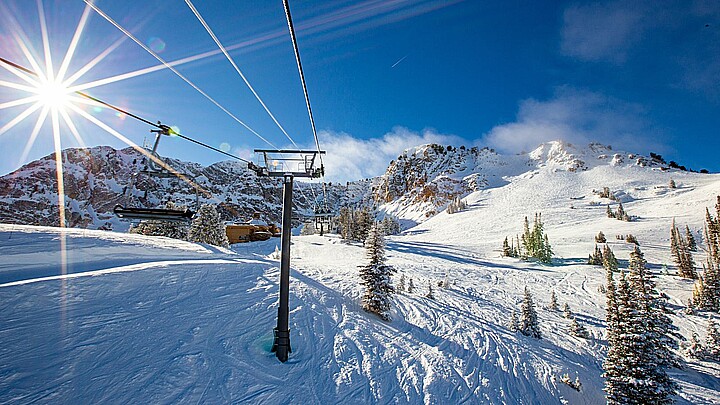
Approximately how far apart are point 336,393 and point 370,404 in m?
0.99

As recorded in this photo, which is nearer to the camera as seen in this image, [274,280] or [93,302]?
[93,302]

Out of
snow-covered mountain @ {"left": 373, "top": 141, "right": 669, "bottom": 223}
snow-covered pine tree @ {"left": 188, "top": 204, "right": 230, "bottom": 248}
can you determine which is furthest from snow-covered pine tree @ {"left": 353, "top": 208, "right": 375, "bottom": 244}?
snow-covered mountain @ {"left": 373, "top": 141, "right": 669, "bottom": 223}

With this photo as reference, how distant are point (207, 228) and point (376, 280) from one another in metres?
26.4

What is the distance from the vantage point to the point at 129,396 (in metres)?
5.37

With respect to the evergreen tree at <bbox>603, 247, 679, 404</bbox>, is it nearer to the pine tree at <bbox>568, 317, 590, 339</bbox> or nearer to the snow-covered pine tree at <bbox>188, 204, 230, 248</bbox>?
the pine tree at <bbox>568, 317, 590, 339</bbox>

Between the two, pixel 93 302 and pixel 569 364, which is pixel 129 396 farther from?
pixel 569 364

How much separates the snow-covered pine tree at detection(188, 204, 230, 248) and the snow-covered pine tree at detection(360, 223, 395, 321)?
24.9m

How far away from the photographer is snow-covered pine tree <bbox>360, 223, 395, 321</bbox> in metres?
13.7

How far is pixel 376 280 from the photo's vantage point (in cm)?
1413

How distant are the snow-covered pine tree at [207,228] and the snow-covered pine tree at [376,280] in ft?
81.6

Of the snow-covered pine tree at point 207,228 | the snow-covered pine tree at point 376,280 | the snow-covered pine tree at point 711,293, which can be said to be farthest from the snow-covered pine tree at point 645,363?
the snow-covered pine tree at point 207,228

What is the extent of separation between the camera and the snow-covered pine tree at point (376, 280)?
13.7 meters

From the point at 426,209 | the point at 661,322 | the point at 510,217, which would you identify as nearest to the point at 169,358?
the point at 661,322

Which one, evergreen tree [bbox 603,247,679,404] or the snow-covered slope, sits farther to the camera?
the snow-covered slope
